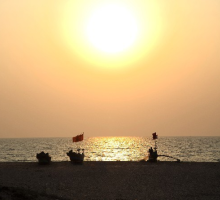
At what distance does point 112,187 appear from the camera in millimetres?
31281

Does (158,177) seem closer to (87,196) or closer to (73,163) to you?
(87,196)

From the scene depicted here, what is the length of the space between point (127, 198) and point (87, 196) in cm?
311

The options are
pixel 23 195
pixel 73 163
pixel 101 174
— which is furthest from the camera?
pixel 73 163

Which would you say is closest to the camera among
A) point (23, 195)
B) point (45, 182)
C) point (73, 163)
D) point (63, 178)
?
point (23, 195)

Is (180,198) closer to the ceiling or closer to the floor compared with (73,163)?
→ closer to the floor

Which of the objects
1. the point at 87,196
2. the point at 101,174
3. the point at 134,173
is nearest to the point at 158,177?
the point at 134,173

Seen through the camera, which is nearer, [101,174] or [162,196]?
[162,196]

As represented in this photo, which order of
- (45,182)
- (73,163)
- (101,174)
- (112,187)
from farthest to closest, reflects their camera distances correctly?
(73,163)
(101,174)
(45,182)
(112,187)

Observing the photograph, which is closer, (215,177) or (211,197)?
(211,197)

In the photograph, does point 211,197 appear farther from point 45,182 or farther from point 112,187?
point 45,182

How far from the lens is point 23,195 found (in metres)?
19.5

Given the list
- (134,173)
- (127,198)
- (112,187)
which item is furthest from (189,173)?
(127,198)

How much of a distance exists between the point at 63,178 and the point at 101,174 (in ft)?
19.0

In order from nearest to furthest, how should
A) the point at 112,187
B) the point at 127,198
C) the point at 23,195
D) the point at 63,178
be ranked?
the point at 23,195 → the point at 127,198 → the point at 112,187 → the point at 63,178
